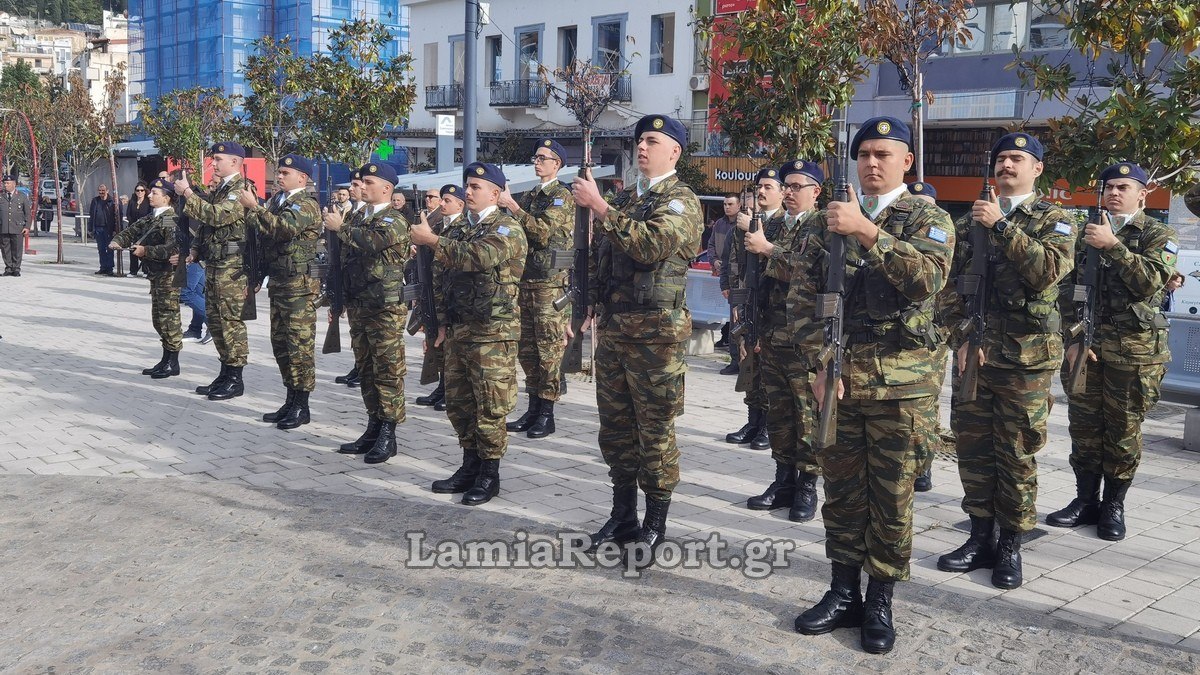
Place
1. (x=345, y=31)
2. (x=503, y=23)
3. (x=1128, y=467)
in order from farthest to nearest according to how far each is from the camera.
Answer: (x=503, y=23) < (x=345, y=31) < (x=1128, y=467)

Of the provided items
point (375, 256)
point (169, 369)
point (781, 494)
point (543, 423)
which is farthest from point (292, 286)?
point (781, 494)

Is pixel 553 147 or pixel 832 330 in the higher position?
pixel 553 147

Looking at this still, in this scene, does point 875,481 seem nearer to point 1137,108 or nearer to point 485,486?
point 485,486

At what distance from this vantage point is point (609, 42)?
103 feet

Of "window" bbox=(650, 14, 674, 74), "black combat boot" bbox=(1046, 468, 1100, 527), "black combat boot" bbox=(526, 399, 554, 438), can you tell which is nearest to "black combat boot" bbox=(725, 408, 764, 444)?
"black combat boot" bbox=(526, 399, 554, 438)

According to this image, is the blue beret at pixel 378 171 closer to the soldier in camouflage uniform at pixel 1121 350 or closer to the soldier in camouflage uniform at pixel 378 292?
the soldier in camouflage uniform at pixel 378 292

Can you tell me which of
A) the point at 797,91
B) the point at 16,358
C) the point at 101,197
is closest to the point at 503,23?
the point at 101,197

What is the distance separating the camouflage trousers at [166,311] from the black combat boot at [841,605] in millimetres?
8208

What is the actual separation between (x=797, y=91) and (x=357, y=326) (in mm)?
3865

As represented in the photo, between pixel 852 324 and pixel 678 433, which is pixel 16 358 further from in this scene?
pixel 852 324

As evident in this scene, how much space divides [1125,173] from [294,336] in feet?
20.0

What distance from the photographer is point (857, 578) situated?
4.95 m

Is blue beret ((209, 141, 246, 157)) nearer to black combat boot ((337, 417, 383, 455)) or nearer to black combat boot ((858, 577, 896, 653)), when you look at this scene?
black combat boot ((337, 417, 383, 455))

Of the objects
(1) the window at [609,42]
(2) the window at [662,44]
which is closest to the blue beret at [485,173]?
(2) the window at [662,44]
